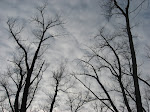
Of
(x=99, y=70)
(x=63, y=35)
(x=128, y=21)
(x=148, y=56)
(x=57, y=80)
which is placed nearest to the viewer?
(x=128, y=21)

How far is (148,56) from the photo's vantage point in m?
13.3

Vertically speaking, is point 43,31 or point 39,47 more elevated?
point 43,31

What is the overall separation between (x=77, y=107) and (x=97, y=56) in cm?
1802

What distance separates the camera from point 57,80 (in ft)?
70.4

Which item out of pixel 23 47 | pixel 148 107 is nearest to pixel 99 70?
pixel 23 47

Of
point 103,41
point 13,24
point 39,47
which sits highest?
point 13,24

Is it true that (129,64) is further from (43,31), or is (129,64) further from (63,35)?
Answer: (43,31)

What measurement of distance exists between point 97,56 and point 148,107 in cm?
2106

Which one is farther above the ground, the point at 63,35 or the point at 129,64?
the point at 63,35

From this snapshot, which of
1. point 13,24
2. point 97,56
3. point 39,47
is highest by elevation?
point 13,24

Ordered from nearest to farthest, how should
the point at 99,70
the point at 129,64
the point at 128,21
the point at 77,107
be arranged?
the point at 128,21, the point at 99,70, the point at 129,64, the point at 77,107

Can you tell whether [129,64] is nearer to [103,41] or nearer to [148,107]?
[103,41]

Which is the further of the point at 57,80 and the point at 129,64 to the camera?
the point at 57,80

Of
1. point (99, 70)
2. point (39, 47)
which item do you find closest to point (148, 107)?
point (99, 70)
